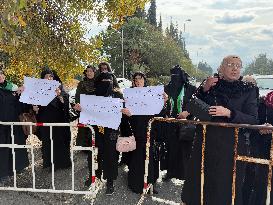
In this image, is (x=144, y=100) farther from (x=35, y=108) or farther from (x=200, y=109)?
(x=35, y=108)

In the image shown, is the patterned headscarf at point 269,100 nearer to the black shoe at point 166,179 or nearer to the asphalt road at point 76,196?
the asphalt road at point 76,196

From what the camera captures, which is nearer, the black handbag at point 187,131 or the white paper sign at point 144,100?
the black handbag at point 187,131

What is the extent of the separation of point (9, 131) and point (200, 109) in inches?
141

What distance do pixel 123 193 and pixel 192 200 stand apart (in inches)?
73.9

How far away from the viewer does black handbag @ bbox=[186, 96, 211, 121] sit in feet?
13.8

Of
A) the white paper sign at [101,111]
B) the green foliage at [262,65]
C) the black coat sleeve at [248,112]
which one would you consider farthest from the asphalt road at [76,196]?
the green foliage at [262,65]

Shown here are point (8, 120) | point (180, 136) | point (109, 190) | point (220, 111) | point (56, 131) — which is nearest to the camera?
point (220, 111)

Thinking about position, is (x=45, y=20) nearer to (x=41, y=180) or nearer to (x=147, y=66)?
(x=41, y=180)

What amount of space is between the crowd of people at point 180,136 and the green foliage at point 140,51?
1941 inches

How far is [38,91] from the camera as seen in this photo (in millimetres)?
6172

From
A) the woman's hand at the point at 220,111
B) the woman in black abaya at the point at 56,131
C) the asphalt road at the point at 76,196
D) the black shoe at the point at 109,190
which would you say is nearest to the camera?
the woman's hand at the point at 220,111

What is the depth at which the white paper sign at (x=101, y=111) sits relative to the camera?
5469mm

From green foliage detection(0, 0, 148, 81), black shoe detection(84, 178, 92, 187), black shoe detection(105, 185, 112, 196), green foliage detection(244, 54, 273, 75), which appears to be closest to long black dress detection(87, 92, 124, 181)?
black shoe detection(105, 185, 112, 196)

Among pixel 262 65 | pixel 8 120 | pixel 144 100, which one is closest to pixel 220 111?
pixel 144 100
